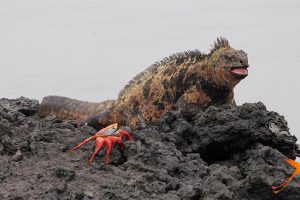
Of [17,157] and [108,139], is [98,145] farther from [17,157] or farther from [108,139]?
[17,157]

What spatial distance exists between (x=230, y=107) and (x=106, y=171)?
1.81 metres

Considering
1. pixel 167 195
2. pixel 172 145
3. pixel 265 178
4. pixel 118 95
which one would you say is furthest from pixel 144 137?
pixel 118 95

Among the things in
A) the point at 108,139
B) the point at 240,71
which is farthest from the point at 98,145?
the point at 240,71

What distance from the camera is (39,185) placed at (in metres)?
4.83

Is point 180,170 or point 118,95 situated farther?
point 118,95

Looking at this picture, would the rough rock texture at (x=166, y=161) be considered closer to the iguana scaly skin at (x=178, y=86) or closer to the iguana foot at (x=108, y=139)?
the iguana foot at (x=108, y=139)

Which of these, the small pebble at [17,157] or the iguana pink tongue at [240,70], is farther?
the iguana pink tongue at [240,70]

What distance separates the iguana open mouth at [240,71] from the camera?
22.8ft

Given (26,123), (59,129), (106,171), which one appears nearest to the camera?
(106,171)

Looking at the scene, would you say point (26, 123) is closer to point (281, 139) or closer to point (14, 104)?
point (14, 104)

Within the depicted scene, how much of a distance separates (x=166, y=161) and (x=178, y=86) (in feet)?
8.27

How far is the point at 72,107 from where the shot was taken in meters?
8.62

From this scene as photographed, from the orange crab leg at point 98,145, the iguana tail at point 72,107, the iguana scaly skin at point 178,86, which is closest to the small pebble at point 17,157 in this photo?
the orange crab leg at point 98,145

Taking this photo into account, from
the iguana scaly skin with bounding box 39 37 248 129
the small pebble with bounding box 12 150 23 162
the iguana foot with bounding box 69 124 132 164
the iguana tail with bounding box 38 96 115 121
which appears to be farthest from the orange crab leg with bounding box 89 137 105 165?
the iguana tail with bounding box 38 96 115 121
